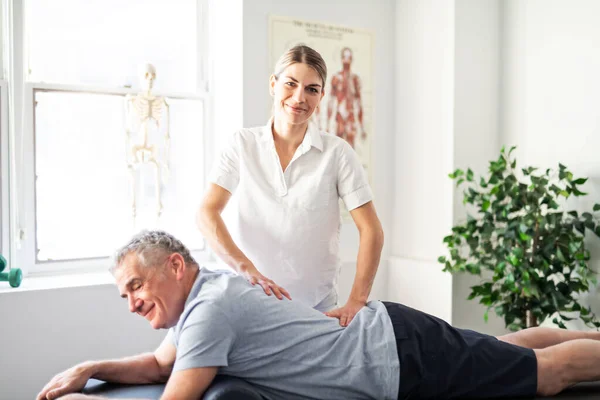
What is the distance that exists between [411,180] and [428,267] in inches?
22.2

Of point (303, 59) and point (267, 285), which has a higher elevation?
point (303, 59)

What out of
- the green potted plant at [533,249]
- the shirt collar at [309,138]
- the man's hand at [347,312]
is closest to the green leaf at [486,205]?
the green potted plant at [533,249]

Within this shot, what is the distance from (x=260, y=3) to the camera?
334cm

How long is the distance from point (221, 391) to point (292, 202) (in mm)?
828

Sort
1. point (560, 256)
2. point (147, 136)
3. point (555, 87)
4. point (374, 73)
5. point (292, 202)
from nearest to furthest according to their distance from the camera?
point (292, 202)
point (560, 256)
point (555, 87)
point (147, 136)
point (374, 73)

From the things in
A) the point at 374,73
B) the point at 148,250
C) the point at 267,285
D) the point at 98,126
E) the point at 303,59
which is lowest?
the point at 267,285

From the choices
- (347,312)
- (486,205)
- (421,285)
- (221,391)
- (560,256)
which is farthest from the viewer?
(421,285)

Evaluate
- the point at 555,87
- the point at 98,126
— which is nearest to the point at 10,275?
the point at 98,126

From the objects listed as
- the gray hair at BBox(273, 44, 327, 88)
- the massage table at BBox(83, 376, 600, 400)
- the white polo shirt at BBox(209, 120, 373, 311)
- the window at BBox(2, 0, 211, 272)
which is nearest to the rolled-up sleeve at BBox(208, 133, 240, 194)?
the white polo shirt at BBox(209, 120, 373, 311)

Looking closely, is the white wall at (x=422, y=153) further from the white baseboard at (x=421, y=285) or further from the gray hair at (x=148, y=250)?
the gray hair at (x=148, y=250)

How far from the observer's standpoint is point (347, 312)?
1.89m

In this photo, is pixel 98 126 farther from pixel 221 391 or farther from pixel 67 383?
pixel 221 391

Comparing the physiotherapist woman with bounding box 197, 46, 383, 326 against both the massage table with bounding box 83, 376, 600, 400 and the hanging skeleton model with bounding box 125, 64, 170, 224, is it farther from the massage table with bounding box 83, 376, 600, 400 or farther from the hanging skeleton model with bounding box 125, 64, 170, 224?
the hanging skeleton model with bounding box 125, 64, 170, 224

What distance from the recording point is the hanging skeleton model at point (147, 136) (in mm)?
3330
